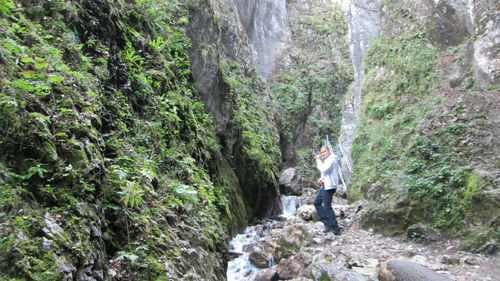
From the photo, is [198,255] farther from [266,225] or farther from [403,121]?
[403,121]

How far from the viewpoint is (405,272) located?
15.4 ft

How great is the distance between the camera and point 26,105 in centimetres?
298

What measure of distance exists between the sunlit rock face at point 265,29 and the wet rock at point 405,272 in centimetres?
2572

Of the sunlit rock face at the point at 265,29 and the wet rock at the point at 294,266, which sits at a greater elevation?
the sunlit rock face at the point at 265,29

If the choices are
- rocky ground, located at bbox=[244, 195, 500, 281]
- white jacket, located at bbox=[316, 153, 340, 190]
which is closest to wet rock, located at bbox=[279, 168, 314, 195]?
rocky ground, located at bbox=[244, 195, 500, 281]

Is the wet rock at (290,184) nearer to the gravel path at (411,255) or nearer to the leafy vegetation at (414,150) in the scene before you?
the leafy vegetation at (414,150)

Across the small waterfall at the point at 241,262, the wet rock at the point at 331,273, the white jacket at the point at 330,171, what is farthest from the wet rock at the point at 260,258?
the white jacket at the point at 330,171

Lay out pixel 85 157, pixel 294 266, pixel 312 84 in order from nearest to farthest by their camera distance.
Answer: pixel 85 157
pixel 294 266
pixel 312 84

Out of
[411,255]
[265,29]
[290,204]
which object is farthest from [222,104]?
[265,29]

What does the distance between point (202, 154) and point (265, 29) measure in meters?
25.9

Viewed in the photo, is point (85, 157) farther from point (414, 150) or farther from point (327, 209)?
point (414, 150)

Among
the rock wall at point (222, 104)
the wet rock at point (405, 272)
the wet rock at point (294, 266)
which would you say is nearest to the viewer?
the wet rock at point (405, 272)

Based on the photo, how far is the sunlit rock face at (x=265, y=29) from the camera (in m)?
28.8

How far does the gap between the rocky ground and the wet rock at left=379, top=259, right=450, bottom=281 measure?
0.04 metres
